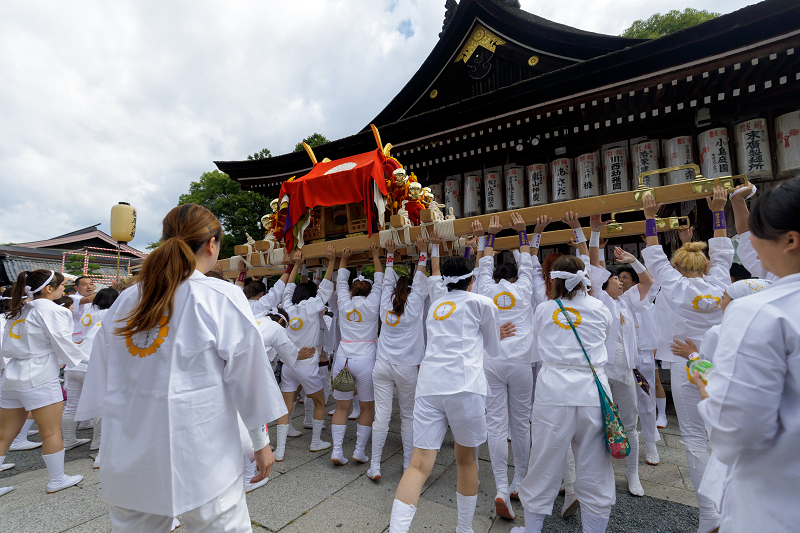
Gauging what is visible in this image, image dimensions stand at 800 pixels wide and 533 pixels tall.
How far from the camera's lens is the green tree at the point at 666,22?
1362 centimetres

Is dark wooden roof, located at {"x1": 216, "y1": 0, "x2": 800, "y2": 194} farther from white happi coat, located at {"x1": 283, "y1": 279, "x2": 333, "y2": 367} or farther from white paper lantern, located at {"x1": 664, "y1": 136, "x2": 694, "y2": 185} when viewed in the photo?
white happi coat, located at {"x1": 283, "y1": 279, "x2": 333, "y2": 367}

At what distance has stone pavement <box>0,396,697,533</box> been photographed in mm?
2838

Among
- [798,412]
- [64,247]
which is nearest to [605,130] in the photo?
[798,412]

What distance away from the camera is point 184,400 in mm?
1518

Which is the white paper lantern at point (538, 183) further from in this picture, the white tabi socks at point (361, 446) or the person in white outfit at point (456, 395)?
the white tabi socks at point (361, 446)

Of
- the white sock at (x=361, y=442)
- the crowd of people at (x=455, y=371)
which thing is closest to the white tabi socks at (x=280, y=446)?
the crowd of people at (x=455, y=371)

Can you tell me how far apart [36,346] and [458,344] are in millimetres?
4173

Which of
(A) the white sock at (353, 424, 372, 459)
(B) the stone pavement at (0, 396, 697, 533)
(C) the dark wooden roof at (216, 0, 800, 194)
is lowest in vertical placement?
(B) the stone pavement at (0, 396, 697, 533)

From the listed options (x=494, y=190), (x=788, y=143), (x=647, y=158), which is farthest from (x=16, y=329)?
(x=788, y=143)

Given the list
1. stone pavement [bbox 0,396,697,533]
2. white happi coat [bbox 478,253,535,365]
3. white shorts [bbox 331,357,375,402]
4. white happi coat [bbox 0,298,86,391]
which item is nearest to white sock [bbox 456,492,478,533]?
stone pavement [bbox 0,396,697,533]

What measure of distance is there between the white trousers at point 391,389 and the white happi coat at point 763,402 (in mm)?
2883

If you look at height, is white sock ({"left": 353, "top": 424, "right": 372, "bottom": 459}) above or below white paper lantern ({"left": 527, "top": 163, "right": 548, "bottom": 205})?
below

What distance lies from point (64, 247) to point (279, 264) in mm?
24374

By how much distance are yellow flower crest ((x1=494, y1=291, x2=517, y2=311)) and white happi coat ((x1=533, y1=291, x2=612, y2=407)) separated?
0.87m
